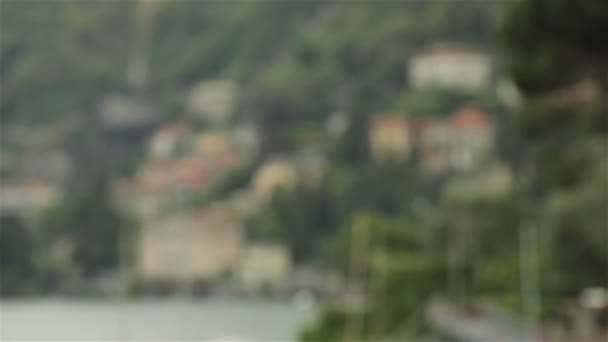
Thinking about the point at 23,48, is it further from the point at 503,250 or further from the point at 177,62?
the point at 177,62

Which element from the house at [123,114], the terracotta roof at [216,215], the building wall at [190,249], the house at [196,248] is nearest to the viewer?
the house at [123,114]

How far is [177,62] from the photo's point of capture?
115 feet

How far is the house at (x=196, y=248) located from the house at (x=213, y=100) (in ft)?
17.1

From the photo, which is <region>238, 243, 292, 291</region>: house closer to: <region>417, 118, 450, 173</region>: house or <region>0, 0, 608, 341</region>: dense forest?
<region>0, 0, 608, 341</region>: dense forest

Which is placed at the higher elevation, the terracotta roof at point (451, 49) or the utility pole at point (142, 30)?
the terracotta roof at point (451, 49)

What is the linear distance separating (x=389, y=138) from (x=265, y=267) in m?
10.1

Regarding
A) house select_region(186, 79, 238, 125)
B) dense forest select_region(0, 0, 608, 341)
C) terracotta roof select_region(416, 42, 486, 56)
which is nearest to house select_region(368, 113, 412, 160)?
dense forest select_region(0, 0, 608, 341)

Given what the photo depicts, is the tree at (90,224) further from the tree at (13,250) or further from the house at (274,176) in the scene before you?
the house at (274,176)

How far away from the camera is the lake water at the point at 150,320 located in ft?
17.2

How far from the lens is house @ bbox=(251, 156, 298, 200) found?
61.3 metres

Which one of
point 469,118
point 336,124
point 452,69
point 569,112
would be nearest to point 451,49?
point 452,69

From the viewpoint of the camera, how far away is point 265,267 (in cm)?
6053

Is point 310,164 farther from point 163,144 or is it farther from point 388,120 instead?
point 163,144

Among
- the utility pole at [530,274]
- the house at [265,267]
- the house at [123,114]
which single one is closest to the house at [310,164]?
the house at [265,267]
